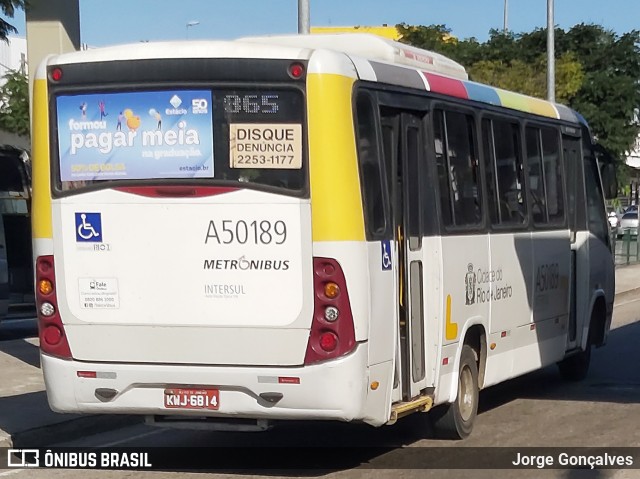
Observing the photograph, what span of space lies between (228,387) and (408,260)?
5.96 feet

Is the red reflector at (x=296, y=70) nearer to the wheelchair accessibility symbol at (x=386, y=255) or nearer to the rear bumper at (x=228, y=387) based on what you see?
the wheelchair accessibility symbol at (x=386, y=255)

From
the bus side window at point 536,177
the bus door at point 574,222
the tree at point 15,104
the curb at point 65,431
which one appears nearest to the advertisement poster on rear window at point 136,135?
the curb at point 65,431

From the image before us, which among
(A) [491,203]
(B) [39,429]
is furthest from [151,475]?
(A) [491,203]

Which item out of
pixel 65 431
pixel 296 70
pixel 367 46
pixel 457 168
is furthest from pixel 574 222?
pixel 296 70

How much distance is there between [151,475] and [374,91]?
3274 mm

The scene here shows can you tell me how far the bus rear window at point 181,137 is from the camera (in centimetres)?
828

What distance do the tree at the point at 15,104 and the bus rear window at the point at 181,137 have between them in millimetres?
31749

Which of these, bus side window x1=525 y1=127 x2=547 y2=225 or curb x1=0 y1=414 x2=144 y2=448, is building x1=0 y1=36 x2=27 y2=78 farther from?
curb x1=0 y1=414 x2=144 y2=448

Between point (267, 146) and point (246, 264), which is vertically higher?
point (267, 146)

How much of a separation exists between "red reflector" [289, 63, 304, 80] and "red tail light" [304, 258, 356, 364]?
1.24m

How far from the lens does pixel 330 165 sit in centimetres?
818

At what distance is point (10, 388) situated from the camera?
1281 centimetres

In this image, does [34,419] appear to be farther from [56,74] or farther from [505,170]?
[505,170]

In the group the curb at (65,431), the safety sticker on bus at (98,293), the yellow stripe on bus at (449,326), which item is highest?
the safety sticker on bus at (98,293)
